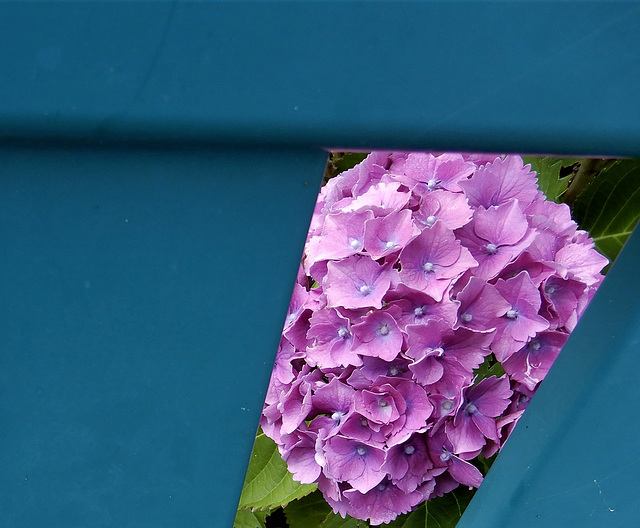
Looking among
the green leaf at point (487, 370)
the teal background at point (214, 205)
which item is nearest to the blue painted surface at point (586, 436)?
the teal background at point (214, 205)

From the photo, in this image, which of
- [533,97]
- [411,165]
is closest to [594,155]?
[533,97]

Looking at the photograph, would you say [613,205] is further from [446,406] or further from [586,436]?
[586,436]

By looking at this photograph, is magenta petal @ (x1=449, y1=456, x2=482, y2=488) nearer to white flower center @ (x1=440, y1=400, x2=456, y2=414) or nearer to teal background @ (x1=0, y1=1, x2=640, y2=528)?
white flower center @ (x1=440, y1=400, x2=456, y2=414)

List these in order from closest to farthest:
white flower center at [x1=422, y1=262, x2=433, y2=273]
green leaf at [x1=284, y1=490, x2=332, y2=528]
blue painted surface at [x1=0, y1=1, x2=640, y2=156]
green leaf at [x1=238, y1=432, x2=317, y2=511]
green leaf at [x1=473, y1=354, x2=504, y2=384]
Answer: blue painted surface at [x1=0, y1=1, x2=640, y2=156] < white flower center at [x1=422, y1=262, x2=433, y2=273] < green leaf at [x1=473, y1=354, x2=504, y2=384] < green leaf at [x1=238, y1=432, x2=317, y2=511] < green leaf at [x1=284, y1=490, x2=332, y2=528]

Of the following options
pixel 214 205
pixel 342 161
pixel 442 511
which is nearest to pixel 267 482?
pixel 442 511

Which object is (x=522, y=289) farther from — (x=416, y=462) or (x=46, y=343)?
(x=46, y=343)

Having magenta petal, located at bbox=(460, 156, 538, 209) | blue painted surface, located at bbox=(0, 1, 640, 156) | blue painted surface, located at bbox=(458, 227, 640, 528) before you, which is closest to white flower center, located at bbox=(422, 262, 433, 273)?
magenta petal, located at bbox=(460, 156, 538, 209)
